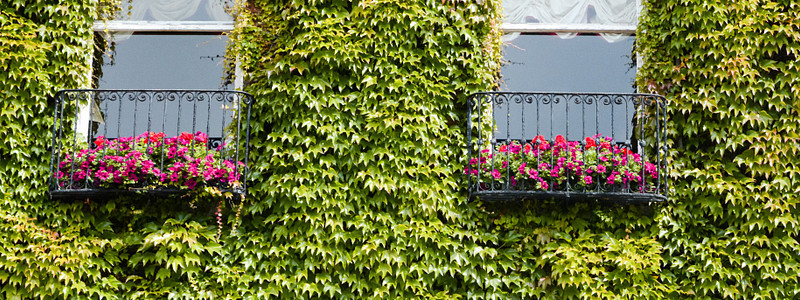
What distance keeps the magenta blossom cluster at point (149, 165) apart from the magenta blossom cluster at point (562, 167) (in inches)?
89.8

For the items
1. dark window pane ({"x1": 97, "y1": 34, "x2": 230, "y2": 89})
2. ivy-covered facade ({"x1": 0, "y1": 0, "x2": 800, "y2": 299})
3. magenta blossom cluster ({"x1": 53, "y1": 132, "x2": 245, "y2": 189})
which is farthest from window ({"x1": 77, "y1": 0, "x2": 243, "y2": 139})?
magenta blossom cluster ({"x1": 53, "y1": 132, "x2": 245, "y2": 189})

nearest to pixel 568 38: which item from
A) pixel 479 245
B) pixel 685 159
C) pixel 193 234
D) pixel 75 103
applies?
pixel 685 159

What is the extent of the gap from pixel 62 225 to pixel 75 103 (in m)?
1.18

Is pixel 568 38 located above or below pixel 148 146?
above

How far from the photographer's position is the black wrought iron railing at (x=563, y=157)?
8.08m

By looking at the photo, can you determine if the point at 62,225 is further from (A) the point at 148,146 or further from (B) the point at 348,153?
(B) the point at 348,153

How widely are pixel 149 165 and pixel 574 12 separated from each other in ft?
15.4

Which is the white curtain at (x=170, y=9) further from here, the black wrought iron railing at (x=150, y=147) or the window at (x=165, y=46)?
the black wrought iron railing at (x=150, y=147)

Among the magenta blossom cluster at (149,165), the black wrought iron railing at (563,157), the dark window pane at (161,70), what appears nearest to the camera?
the magenta blossom cluster at (149,165)

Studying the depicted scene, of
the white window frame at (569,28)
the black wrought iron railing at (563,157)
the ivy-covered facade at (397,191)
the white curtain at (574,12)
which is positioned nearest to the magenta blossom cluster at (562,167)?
the black wrought iron railing at (563,157)

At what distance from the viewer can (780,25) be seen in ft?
28.6

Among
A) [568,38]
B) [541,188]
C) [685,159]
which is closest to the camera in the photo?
[541,188]

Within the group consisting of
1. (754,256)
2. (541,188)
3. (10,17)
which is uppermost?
(10,17)

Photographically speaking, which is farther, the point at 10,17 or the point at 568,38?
the point at 568,38
